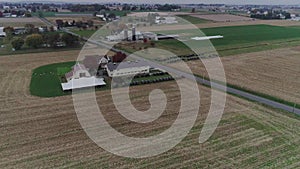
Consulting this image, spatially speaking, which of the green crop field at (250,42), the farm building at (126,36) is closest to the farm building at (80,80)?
the green crop field at (250,42)

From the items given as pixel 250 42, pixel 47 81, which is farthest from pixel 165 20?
pixel 47 81

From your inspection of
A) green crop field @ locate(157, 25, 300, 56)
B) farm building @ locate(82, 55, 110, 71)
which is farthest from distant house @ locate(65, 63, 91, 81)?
Result: green crop field @ locate(157, 25, 300, 56)

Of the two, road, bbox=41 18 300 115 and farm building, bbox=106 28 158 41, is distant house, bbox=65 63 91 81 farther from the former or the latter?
farm building, bbox=106 28 158 41

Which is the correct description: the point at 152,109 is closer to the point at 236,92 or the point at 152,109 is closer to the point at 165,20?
the point at 236,92

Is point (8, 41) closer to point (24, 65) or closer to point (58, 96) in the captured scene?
point (24, 65)

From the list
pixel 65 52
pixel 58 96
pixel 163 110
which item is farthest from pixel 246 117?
pixel 65 52
